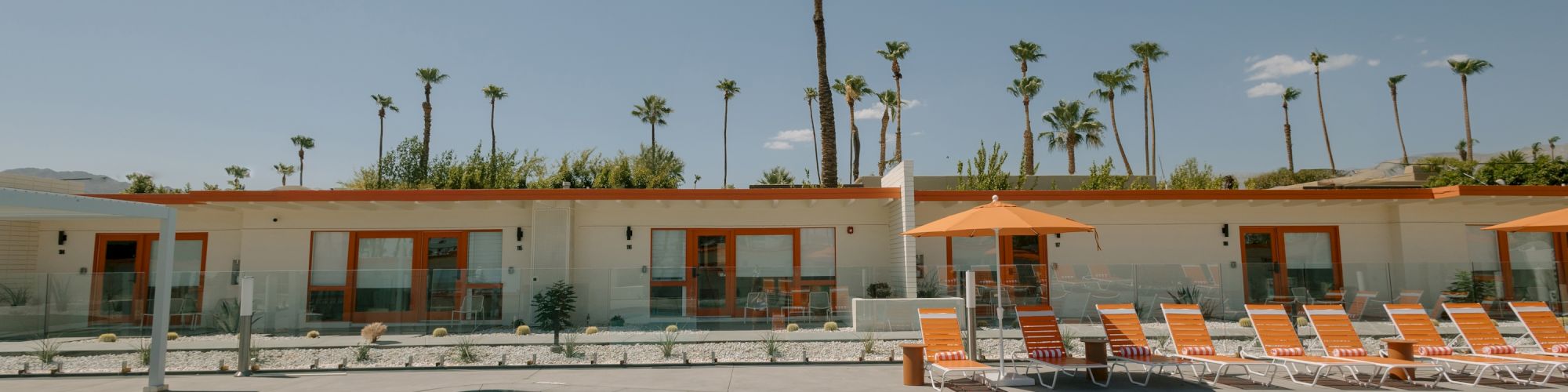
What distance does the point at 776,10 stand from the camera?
18234 mm

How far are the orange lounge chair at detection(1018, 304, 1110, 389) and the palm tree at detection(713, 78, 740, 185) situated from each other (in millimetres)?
41605

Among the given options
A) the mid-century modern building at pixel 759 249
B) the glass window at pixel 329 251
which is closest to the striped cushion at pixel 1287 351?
the mid-century modern building at pixel 759 249

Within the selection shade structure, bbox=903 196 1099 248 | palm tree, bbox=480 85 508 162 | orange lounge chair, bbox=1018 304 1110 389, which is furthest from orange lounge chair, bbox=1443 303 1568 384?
palm tree, bbox=480 85 508 162

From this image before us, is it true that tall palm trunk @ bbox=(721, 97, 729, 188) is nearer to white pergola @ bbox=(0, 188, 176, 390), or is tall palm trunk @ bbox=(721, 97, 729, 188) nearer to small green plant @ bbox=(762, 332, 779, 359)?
small green plant @ bbox=(762, 332, 779, 359)

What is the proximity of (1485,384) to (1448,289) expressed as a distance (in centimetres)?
562

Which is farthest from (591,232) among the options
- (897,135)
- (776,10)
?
(897,135)

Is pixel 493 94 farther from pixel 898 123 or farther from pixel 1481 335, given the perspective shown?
pixel 1481 335

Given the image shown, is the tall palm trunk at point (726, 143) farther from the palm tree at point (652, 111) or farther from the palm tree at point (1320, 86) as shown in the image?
the palm tree at point (1320, 86)

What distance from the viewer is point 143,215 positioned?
720cm

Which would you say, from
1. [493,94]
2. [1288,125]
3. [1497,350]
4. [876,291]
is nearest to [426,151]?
[493,94]

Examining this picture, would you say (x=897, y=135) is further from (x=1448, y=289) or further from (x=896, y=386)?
(x=896, y=386)

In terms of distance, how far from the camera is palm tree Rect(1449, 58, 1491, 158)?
47562 mm

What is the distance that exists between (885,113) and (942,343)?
1373 inches

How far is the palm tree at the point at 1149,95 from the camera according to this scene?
43438 millimetres
